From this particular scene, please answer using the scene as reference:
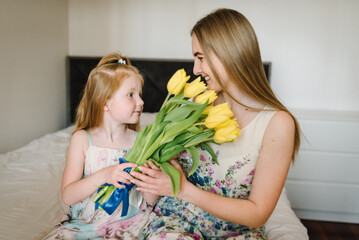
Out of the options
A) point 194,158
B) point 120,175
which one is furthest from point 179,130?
point 120,175

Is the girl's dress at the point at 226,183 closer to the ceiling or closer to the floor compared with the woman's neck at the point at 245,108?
closer to the floor

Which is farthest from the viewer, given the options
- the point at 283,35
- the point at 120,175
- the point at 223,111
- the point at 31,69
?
the point at 283,35

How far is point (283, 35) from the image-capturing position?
313cm

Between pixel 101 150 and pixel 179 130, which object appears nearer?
pixel 179 130

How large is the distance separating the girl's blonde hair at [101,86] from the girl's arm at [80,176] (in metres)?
0.09

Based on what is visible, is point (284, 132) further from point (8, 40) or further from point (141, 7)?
point (141, 7)

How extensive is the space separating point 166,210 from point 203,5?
7.90 ft

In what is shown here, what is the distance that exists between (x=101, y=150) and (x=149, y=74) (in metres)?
1.91

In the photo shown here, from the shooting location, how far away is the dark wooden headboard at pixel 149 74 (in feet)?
10.3

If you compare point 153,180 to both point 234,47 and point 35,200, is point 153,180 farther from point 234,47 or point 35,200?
point 35,200

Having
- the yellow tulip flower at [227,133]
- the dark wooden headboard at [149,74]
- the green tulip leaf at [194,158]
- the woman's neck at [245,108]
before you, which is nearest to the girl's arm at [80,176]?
the green tulip leaf at [194,158]

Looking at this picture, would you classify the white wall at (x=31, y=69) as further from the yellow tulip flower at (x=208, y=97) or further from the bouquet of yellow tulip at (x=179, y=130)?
the yellow tulip flower at (x=208, y=97)

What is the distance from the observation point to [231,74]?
1.16 meters

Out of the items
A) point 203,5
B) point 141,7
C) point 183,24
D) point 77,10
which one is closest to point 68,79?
point 77,10
